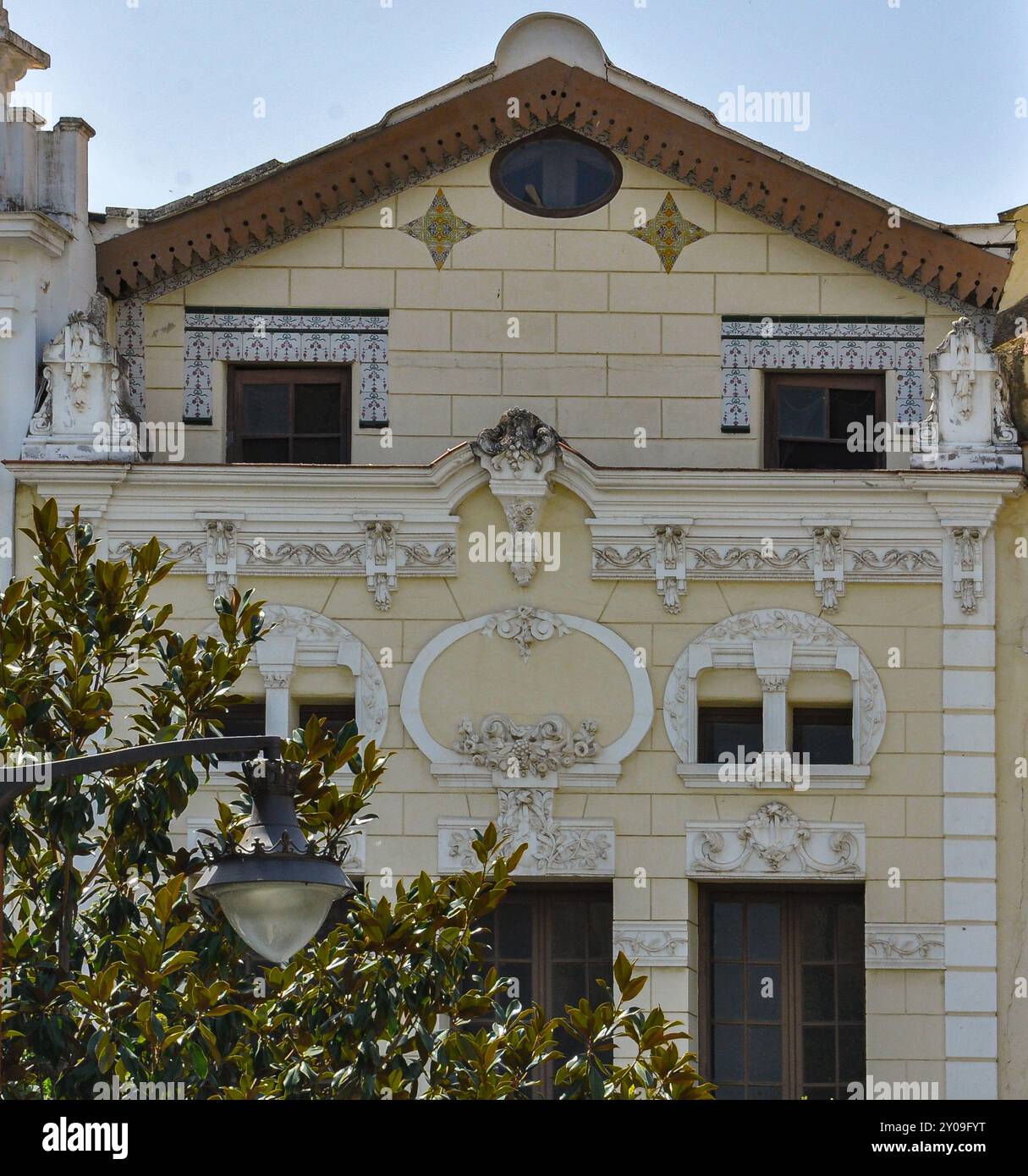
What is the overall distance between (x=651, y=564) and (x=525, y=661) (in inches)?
53.3

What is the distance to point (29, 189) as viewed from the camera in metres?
25.0

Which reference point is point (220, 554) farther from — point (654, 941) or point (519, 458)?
point (654, 941)


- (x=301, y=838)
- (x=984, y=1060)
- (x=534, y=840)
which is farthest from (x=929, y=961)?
(x=301, y=838)

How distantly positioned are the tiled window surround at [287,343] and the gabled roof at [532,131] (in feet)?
1.76

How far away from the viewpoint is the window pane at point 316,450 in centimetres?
2556

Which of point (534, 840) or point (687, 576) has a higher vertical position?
point (687, 576)

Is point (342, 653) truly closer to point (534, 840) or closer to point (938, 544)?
point (534, 840)

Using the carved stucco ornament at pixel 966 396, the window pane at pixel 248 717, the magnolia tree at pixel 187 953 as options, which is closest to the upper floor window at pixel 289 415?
the window pane at pixel 248 717

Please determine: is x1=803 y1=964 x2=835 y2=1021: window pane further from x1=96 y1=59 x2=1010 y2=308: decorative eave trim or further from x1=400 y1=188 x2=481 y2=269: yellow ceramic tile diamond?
x1=400 y1=188 x2=481 y2=269: yellow ceramic tile diamond

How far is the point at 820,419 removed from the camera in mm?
25594

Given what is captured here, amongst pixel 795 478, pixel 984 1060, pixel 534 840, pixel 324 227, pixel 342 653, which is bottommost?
pixel 984 1060

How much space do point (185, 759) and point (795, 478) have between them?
8056 mm

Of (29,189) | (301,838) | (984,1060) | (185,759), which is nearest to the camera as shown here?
(301,838)

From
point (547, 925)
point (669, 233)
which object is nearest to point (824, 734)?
point (547, 925)
